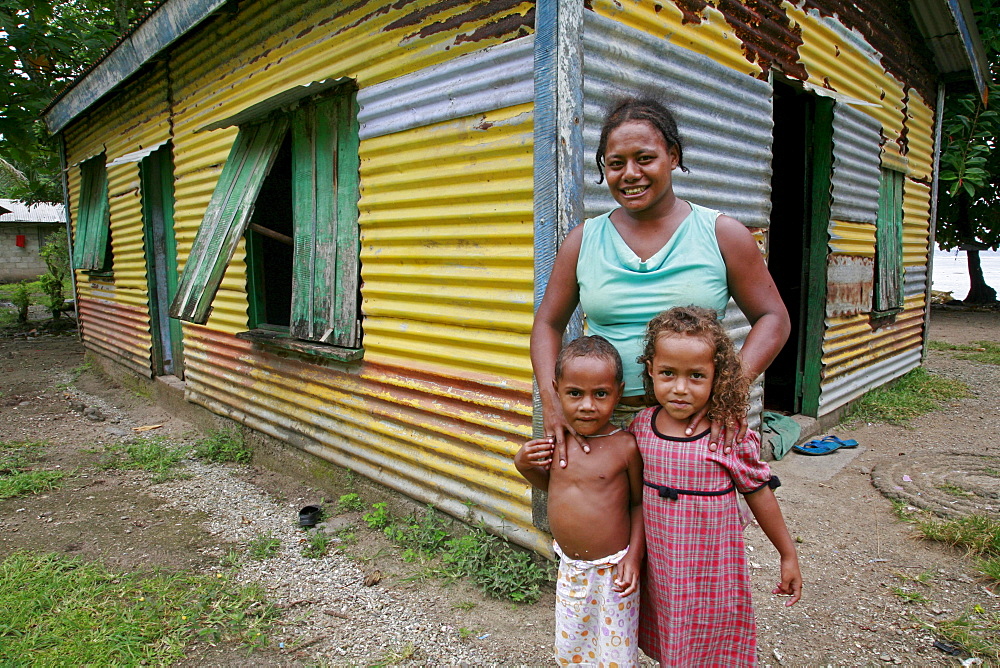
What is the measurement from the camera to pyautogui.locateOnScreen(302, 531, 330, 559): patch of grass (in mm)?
3576

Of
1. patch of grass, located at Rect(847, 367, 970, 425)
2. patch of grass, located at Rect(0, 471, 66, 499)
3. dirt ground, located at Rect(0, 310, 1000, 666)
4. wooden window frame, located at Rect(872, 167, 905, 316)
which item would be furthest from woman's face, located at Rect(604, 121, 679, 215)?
wooden window frame, located at Rect(872, 167, 905, 316)

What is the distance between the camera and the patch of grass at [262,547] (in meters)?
3.57

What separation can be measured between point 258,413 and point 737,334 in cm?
383

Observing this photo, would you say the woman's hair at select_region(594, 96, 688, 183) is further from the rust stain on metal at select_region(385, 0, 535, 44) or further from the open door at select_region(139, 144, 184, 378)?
the open door at select_region(139, 144, 184, 378)

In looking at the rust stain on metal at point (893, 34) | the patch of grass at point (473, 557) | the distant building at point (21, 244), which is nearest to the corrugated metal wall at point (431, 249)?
the patch of grass at point (473, 557)

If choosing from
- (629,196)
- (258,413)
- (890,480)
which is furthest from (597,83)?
(258,413)

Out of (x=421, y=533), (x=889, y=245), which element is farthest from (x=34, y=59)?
(x=889, y=245)

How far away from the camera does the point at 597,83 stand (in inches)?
110

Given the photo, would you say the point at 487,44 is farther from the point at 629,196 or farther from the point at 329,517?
the point at 329,517

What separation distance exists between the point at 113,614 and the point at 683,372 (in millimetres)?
2945

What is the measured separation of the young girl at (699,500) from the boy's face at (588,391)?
0.35 feet

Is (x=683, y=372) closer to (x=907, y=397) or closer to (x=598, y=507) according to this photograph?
(x=598, y=507)

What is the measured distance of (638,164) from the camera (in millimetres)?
1723

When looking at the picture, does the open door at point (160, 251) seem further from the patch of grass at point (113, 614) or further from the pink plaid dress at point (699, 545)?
the pink plaid dress at point (699, 545)
